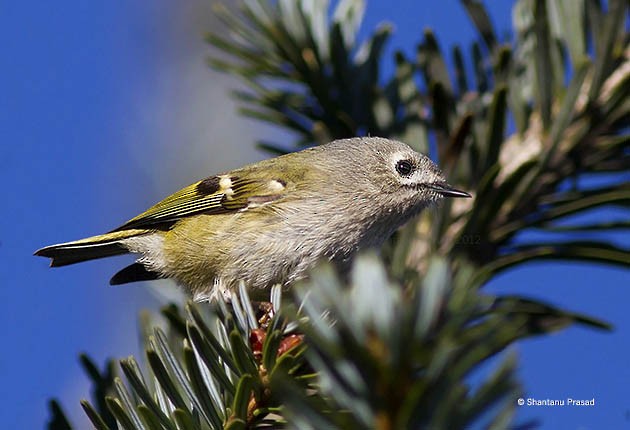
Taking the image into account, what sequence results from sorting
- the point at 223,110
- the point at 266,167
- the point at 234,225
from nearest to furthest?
1. the point at 234,225
2. the point at 266,167
3. the point at 223,110

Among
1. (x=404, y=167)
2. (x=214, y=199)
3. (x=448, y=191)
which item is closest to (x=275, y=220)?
(x=214, y=199)

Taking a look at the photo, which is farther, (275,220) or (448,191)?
(275,220)

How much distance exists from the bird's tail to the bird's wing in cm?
4

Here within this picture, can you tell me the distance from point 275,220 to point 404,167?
1.50 ft

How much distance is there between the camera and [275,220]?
217cm

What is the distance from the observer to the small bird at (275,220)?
6.76 ft

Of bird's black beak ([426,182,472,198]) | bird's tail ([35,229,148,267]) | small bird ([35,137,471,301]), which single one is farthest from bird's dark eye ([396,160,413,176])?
bird's tail ([35,229,148,267])

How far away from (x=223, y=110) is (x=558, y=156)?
392 cm

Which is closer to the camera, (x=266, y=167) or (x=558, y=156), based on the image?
(x=558, y=156)

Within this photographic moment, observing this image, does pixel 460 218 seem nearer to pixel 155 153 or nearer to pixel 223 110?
pixel 155 153

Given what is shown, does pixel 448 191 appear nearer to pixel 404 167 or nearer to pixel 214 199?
pixel 404 167

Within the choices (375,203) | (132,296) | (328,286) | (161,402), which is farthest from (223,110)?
(328,286)

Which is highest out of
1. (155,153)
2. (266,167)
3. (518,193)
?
(155,153)

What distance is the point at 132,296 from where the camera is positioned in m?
4.58
